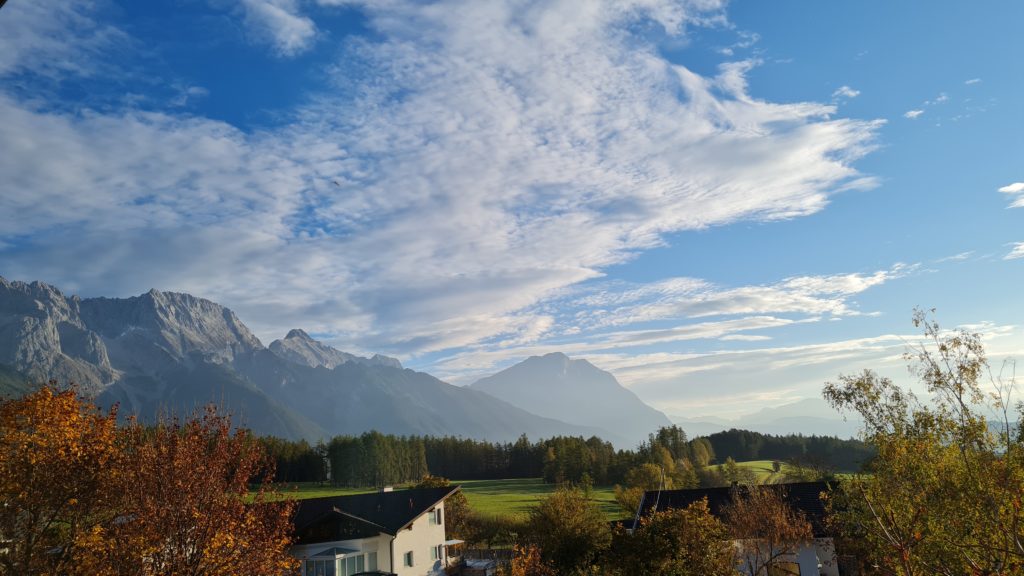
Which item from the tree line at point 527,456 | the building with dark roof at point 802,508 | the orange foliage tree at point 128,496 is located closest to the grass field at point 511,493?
the tree line at point 527,456

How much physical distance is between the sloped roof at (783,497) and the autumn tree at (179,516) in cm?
2357

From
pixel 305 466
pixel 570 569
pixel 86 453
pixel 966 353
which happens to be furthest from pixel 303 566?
pixel 305 466

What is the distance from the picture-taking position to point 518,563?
85.3 feet

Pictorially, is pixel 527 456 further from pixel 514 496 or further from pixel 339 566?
pixel 339 566

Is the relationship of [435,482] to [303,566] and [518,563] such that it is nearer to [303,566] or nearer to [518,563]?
[303,566]

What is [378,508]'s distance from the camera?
45375mm

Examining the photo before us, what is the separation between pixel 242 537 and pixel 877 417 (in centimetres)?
2304

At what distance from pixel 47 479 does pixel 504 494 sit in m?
90.7

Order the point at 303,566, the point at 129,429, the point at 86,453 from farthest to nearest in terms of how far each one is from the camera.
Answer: the point at 303,566, the point at 86,453, the point at 129,429

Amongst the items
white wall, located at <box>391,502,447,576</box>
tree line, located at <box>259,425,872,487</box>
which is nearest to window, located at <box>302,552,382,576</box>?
white wall, located at <box>391,502,447,576</box>

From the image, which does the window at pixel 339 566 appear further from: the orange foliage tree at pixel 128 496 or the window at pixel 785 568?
the window at pixel 785 568

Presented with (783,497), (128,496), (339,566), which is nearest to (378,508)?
(339,566)

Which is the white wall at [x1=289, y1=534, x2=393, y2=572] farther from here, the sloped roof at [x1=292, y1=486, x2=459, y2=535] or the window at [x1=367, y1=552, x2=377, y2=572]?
the sloped roof at [x1=292, y1=486, x2=459, y2=535]

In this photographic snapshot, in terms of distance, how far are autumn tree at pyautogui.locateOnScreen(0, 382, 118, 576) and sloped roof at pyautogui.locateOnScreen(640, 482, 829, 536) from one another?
86.4 feet
